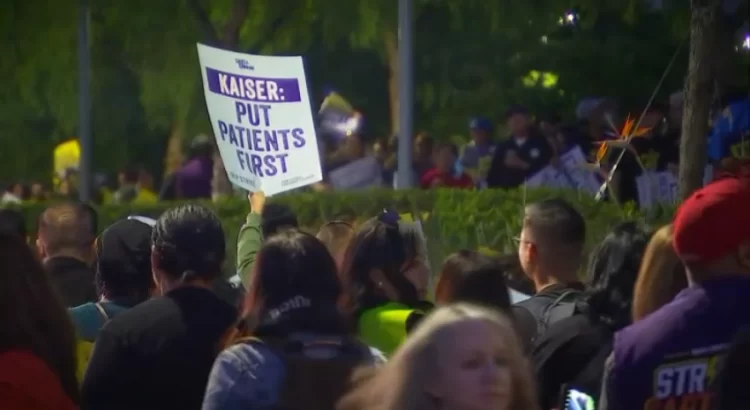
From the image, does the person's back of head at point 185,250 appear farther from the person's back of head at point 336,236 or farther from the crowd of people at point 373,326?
the person's back of head at point 336,236

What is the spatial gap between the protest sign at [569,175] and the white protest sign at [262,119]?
9.73ft

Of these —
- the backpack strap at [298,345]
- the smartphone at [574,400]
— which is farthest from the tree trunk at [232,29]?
the backpack strap at [298,345]

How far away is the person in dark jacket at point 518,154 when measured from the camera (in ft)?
46.0

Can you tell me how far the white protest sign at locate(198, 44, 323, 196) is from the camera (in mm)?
9914

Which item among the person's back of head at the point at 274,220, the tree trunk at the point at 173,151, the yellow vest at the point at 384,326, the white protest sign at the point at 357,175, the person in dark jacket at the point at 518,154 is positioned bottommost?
the tree trunk at the point at 173,151

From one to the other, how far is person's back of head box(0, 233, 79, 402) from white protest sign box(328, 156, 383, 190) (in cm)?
1030

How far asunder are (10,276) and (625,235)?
2183mm

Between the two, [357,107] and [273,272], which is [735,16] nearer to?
[273,272]

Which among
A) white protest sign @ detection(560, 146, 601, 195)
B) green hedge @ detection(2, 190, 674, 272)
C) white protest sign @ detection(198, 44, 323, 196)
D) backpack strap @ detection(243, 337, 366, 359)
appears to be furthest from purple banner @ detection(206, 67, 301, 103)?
backpack strap @ detection(243, 337, 366, 359)

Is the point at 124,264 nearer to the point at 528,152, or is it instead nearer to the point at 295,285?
the point at 295,285

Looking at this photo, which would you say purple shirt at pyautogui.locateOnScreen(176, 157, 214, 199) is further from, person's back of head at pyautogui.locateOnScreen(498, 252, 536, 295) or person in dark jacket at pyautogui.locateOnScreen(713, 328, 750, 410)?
person in dark jacket at pyautogui.locateOnScreen(713, 328, 750, 410)

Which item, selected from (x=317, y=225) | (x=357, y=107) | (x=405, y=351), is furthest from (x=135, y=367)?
(x=357, y=107)

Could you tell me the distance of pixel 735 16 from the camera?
37.5 feet

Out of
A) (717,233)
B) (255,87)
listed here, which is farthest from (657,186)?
(717,233)
